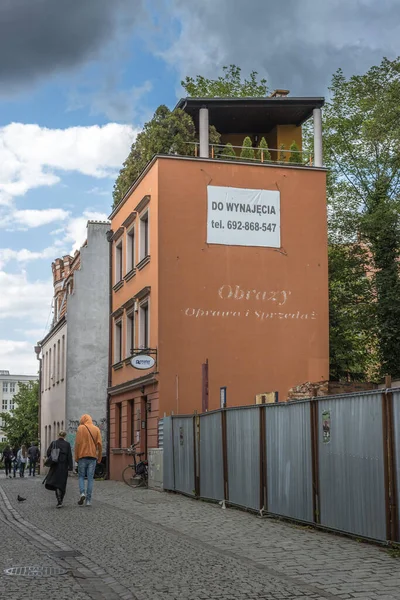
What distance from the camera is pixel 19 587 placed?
8.41 meters

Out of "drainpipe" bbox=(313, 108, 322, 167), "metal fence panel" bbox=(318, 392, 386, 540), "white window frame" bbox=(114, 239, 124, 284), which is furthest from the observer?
"white window frame" bbox=(114, 239, 124, 284)

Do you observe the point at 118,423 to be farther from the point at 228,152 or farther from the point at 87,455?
the point at 87,455

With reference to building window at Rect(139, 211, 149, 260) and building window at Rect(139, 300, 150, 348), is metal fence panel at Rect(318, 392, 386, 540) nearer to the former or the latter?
building window at Rect(139, 300, 150, 348)

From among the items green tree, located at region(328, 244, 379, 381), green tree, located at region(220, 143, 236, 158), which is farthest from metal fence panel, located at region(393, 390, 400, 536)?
green tree, located at region(328, 244, 379, 381)

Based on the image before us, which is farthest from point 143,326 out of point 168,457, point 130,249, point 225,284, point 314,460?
point 314,460

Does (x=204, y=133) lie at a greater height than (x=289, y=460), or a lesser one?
greater

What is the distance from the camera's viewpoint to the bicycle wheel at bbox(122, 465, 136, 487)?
1046 inches

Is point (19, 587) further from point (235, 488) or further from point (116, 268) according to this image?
point (116, 268)

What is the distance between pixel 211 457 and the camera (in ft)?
61.5

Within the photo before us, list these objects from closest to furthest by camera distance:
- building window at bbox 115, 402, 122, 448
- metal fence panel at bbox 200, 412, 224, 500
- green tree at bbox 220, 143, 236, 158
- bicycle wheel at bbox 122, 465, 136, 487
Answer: metal fence panel at bbox 200, 412, 224, 500 < bicycle wheel at bbox 122, 465, 136, 487 < green tree at bbox 220, 143, 236, 158 < building window at bbox 115, 402, 122, 448

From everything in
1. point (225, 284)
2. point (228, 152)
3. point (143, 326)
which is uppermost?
point (228, 152)

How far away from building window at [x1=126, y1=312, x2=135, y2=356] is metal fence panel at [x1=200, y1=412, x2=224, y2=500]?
42.4ft

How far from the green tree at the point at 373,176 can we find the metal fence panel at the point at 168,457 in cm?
1434

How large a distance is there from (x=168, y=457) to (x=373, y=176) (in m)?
21.7
